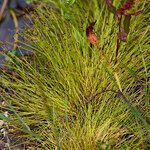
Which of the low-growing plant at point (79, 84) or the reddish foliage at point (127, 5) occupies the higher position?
the reddish foliage at point (127, 5)

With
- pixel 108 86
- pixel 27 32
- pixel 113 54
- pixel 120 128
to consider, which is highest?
pixel 27 32

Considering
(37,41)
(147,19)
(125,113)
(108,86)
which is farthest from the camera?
(147,19)

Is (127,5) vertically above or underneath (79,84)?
above

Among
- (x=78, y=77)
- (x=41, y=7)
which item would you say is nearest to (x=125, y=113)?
(x=78, y=77)

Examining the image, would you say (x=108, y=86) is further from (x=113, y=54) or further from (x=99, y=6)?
(x=99, y=6)

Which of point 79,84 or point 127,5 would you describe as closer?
point 127,5

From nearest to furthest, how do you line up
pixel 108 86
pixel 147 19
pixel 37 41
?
pixel 108 86 < pixel 37 41 < pixel 147 19

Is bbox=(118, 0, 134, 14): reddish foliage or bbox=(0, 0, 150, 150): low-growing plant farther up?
bbox=(118, 0, 134, 14): reddish foliage

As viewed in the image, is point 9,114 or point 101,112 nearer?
point 101,112
